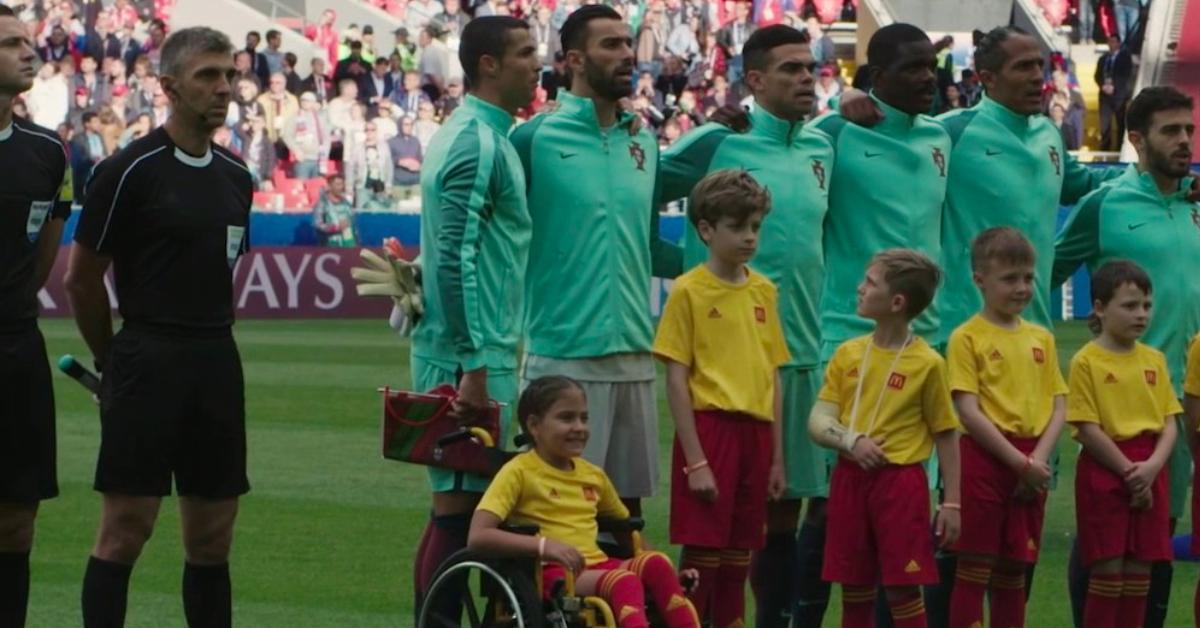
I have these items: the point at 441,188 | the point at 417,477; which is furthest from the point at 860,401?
the point at 417,477

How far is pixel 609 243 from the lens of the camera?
26.5 feet

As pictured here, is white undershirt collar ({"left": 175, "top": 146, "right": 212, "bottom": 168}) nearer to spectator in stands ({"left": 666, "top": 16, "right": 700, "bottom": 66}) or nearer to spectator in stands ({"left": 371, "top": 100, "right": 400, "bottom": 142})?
spectator in stands ({"left": 371, "top": 100, "right": 400, "bottom": 142})

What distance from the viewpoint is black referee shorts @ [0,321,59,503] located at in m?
7.57

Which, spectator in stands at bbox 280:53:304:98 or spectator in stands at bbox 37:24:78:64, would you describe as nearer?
spectator in stands at bbox 37:24:78:64

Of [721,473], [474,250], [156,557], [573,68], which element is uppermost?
[573,68]

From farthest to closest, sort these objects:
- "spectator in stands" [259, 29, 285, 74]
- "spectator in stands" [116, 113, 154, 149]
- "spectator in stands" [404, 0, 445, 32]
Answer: "spectator in stands" [404, 0, 445, 32], "spectator in stands" [259, 29, 285, 74], "spectator in stands" [116, 113, 154, 149]

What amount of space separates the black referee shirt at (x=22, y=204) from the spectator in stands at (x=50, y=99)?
24.4 m

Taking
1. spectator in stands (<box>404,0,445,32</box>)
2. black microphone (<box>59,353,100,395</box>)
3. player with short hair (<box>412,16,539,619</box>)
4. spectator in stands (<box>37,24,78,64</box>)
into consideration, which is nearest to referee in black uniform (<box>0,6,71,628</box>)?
black microphone (<box>59,353,100,395</box>)

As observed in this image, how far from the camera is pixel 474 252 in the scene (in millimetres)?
7684

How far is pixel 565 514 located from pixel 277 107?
25386mm

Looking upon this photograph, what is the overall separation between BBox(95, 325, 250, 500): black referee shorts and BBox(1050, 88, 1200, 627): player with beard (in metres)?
3.15

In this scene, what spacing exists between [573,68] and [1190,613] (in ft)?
11.5

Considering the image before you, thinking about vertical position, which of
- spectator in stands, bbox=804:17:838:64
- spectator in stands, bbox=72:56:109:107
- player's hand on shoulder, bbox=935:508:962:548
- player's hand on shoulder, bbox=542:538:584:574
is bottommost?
player's hand on shoulder, bbox=542:538:584:574

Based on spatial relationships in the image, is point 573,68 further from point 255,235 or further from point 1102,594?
point 255,235
